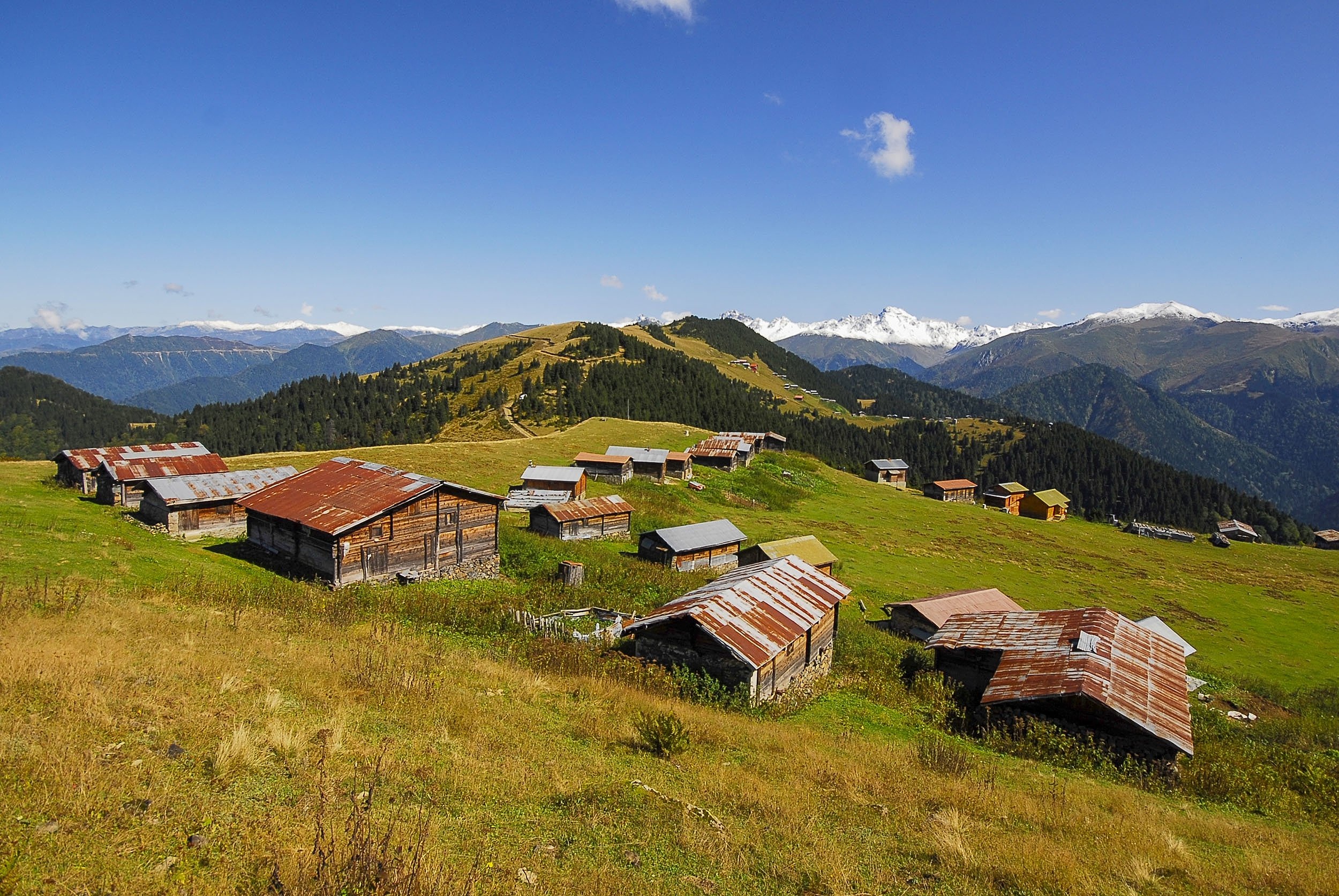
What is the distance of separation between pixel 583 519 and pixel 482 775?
135 ft

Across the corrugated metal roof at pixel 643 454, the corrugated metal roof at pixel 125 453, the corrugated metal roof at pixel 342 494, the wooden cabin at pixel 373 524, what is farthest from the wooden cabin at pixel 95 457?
the corrugated metal roof at pixel 643 454

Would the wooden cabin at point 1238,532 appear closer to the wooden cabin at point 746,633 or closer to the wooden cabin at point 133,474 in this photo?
the wooden cabin at point 746,633

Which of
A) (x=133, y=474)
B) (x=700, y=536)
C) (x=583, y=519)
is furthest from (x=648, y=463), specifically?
(x=133, y=474)

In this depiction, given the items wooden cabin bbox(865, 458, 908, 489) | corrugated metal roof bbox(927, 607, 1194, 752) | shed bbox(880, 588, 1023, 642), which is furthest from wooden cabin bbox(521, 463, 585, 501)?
wooden cabin bbox(865, 458, 908, 489)

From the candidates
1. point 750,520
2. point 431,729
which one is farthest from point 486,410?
point 431,729

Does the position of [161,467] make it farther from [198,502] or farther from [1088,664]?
[1088,664]

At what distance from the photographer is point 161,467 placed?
39.8m

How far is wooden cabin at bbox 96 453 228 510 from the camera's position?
127ft

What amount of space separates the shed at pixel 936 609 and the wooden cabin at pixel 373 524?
24.0 m

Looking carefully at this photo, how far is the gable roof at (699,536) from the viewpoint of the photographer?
153ft

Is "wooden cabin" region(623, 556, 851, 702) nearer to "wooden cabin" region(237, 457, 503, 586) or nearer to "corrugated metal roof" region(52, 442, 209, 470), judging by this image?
"wooden cabin" region(237, 457, 503, 586)

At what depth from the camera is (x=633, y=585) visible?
33.3 metres

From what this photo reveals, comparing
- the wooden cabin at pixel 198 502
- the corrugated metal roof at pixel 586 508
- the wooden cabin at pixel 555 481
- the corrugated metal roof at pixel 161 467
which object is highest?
the corrugated metal roof at pixel 161 467

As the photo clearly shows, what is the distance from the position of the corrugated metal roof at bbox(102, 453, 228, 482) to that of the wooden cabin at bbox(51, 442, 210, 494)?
1.60 ft
